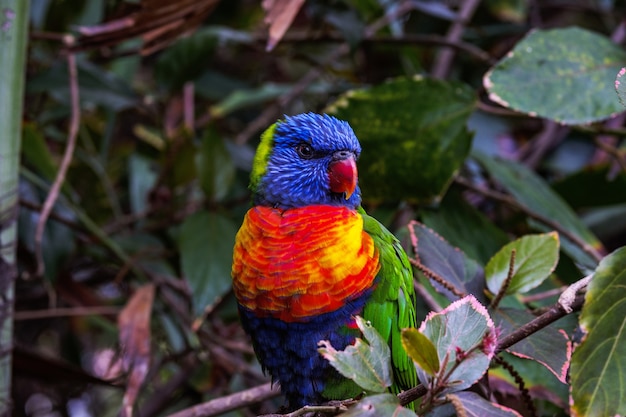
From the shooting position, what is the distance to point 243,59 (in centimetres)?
376

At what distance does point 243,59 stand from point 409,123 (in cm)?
195

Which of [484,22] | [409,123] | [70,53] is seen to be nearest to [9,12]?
[70,53]

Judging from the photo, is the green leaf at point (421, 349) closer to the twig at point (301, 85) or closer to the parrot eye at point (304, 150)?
the parrot eye at point (304, 150)

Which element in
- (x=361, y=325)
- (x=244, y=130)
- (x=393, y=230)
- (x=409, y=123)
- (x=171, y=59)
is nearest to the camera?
(x=361, y=325)

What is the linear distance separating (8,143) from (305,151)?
0.80m

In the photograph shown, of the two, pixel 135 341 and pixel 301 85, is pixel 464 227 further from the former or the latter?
pixel 301 85

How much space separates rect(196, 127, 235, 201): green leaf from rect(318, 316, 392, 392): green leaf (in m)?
1.52

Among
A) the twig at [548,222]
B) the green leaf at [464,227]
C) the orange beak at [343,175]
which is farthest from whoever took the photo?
the green leaf at [464,227]

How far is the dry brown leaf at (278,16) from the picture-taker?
1817mm

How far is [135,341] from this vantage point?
6.80ft

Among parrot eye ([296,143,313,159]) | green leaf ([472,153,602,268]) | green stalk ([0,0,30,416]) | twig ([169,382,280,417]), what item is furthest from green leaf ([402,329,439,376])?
green stalk ([0,0,30,416])

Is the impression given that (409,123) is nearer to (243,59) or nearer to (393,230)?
(393,230)

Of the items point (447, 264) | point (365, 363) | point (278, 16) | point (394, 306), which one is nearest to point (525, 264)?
point (447, 264)

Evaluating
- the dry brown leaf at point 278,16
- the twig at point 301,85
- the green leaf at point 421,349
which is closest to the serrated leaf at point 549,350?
the green leaf at point 421,349
